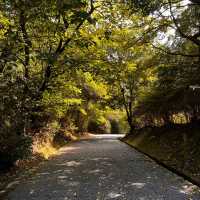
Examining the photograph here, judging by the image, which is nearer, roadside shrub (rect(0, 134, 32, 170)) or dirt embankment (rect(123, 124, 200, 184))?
roadside shrub (rect(0, 134, 32, 170))

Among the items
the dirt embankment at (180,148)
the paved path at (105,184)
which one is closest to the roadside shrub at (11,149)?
the paved path at (105,184)

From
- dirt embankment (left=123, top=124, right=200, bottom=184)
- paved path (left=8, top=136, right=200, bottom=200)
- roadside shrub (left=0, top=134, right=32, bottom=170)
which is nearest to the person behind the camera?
paved path (left=8, top=136, right=200, bottom=200)

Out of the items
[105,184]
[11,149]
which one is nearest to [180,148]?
[105,184]

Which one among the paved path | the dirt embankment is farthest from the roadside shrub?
the dirt embankment

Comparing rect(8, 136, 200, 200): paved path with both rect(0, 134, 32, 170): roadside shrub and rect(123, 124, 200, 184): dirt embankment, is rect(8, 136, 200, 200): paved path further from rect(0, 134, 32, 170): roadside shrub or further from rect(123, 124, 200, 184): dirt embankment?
rect(0, 134, 32, 170): roadside shrub

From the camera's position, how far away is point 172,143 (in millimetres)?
18266

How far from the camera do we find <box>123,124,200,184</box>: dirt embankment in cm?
1291

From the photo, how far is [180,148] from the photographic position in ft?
53.3

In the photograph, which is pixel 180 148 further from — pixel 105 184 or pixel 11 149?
pixel 11 149

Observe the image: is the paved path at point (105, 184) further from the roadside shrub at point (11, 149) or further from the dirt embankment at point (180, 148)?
the roadside shrub at point (11, 149)

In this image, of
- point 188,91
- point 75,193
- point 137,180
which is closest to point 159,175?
point 137,180

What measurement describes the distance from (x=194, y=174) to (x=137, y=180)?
1718 millimetres

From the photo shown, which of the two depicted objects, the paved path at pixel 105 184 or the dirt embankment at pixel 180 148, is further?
the dirt embankment at pixel 180 148

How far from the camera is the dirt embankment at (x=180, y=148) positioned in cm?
1291
